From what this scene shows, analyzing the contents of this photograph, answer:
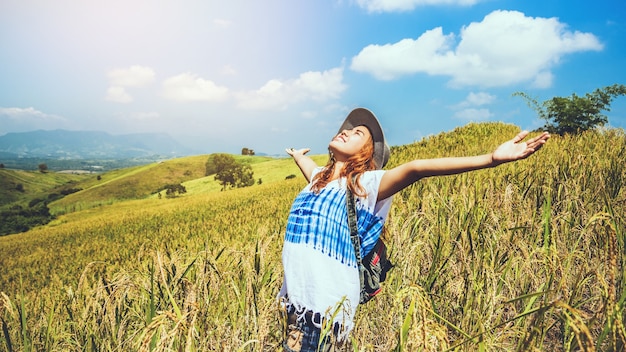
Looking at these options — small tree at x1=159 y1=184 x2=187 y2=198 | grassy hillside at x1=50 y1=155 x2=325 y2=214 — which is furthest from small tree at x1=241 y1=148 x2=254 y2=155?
small tree at x1=159 y1=184 x2=187 y2=198

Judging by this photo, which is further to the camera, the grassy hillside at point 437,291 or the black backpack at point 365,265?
the black backpack at point 365,265

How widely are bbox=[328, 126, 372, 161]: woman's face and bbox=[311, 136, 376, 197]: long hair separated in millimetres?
27

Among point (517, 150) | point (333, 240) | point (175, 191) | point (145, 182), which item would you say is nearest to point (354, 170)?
point (333, 240)

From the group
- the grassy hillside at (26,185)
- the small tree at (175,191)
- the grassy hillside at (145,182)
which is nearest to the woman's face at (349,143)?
the small tree at (175,191)

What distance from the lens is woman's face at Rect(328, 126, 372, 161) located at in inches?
94.6

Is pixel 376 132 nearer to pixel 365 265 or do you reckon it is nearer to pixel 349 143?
pixel 349 143

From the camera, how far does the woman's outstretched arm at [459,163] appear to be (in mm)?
1676

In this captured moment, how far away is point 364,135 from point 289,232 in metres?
0.81

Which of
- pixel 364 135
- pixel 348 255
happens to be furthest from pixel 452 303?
pixel 364 135

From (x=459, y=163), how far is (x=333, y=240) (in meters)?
0.74

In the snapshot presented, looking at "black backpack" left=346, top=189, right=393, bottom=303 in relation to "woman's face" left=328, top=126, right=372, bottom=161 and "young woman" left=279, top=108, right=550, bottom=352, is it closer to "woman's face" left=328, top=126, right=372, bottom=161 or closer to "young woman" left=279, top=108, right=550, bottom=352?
"young woman" left=279, top=108, right=550, bottom=352

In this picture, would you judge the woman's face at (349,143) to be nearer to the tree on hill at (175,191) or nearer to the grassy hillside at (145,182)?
the tree on hill at (175,191)

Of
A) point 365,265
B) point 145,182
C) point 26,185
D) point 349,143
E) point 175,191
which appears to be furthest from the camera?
point 26,185

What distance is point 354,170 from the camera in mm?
2254
